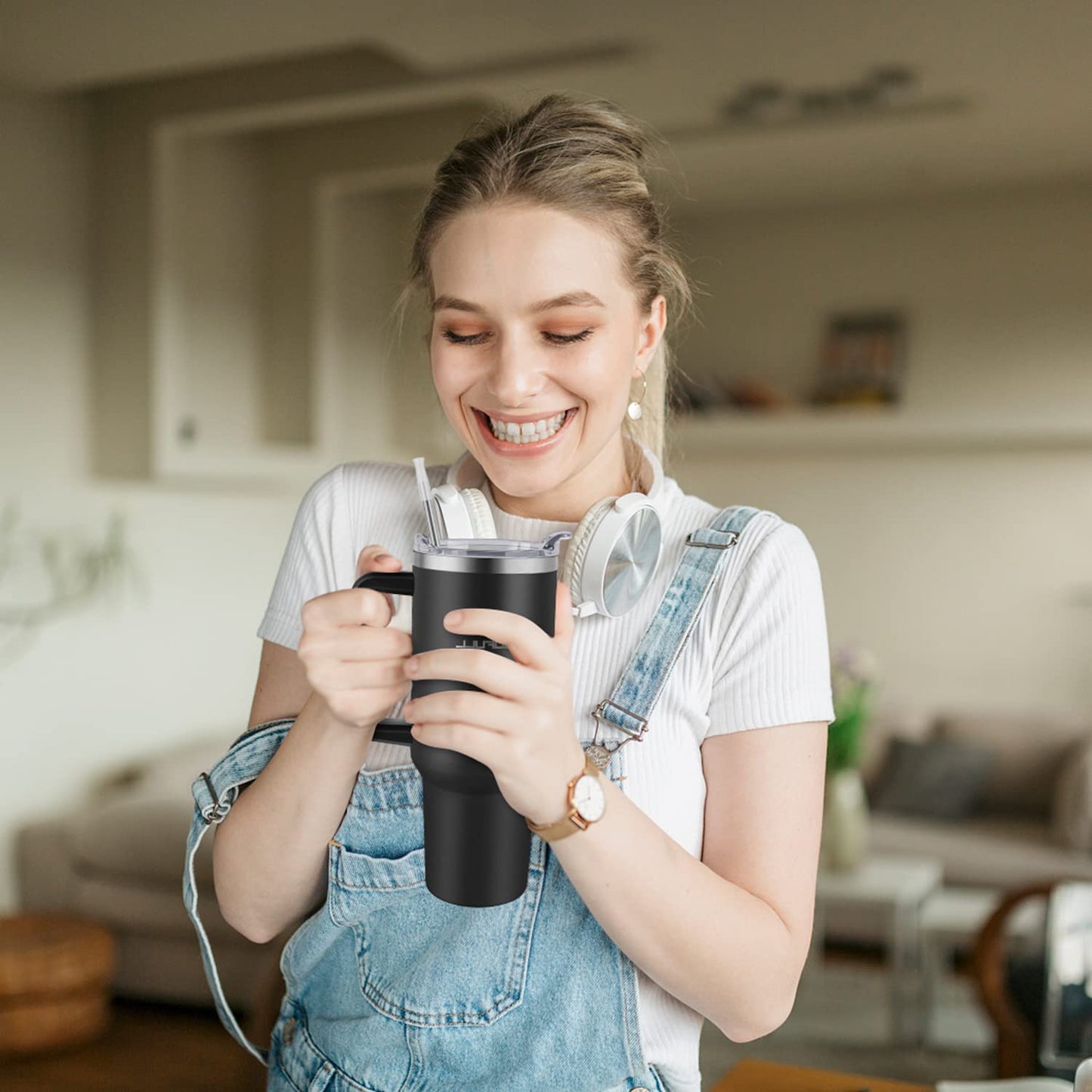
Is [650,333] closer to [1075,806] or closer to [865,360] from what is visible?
[1075,806]

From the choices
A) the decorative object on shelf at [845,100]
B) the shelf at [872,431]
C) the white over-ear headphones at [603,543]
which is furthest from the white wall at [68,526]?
the white over-ear headphones at [603,543]

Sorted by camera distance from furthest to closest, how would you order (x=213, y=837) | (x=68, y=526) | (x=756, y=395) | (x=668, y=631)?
(x=756, y=395)
(x=68, y=526)
(x=213, y=837)
(x=668, y=631)

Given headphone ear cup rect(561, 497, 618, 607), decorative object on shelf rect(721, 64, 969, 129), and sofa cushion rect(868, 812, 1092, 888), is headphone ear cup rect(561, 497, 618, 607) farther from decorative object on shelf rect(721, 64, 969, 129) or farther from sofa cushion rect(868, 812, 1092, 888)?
sofa cushion rect(868, 812, 1092, 888)

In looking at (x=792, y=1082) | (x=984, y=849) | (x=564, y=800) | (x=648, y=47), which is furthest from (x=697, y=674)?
(x=984, y=849)

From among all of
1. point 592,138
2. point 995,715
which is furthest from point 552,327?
point 995,715

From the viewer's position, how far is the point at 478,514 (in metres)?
0.87

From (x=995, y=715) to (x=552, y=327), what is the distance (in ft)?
13.0

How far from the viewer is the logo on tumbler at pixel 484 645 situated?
651mm

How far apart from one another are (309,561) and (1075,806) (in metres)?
3.51

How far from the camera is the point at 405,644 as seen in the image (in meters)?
0.68

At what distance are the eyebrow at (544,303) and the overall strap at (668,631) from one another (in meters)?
0.19

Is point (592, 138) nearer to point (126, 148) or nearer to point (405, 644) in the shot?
point (405, 644)

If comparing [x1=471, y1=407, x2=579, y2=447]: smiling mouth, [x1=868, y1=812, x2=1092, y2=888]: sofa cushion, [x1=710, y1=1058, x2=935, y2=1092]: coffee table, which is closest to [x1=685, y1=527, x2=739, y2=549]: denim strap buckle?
[x1=471, y1=407, x2=579, y2=447]: smiling mouth

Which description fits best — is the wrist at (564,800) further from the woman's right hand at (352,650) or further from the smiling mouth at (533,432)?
the smiling mouth at (533,432)
